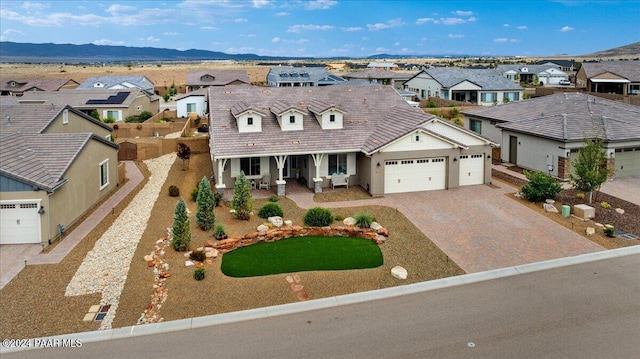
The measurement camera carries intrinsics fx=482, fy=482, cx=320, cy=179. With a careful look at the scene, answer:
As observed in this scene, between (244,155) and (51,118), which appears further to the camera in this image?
(51,118)

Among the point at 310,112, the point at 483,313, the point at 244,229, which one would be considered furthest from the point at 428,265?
the point at 310,112

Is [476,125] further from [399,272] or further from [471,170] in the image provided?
[399,272]

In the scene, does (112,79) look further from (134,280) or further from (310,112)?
(134,280)

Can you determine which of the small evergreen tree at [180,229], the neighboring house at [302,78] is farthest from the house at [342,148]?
the neighboring house at [302,78]

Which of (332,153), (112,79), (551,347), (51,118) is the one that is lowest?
(551,347)

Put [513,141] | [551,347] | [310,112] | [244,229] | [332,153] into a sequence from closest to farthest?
[551,347] < [244,229] < [332,153] < [310,112] < [513,141]

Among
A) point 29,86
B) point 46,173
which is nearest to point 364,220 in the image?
point 46,173
